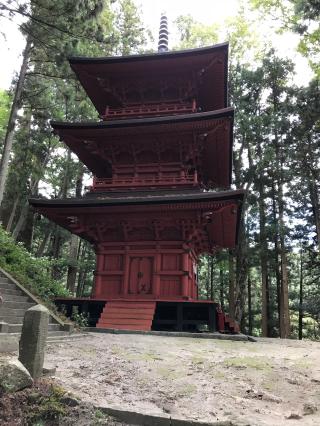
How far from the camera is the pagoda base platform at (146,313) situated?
1241cm

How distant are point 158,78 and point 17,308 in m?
11.5

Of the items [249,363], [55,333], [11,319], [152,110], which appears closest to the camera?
[249,363]

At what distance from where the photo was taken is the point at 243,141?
25.6 m

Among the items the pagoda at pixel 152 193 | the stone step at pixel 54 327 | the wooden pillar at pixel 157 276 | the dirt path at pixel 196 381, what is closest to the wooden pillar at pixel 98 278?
the pagoda at pixel 152 193

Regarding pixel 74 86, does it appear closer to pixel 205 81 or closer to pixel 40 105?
pixel 40 105

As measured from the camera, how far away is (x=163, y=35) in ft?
69.5

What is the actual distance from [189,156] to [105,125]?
3.54 metres

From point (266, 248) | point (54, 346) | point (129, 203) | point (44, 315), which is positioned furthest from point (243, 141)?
point (44, 315)

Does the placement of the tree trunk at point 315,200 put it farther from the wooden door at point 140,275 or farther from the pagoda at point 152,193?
the wooden door at point 140,275

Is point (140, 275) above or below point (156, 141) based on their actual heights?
below

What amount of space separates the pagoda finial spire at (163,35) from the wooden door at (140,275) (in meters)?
12.4

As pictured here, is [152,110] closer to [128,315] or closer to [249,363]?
[128,315]

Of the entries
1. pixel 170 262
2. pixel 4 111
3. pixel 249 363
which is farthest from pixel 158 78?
pixel 4 111

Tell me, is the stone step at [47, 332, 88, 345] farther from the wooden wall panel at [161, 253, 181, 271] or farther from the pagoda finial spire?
the pagoda finial spire
